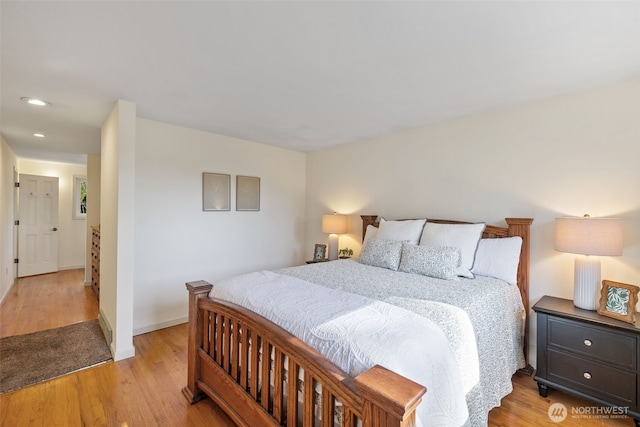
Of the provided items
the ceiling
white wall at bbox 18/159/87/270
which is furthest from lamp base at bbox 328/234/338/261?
white wall at bbox 18/159/87/270

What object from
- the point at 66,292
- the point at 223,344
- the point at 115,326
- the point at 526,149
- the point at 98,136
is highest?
the point at 98,136

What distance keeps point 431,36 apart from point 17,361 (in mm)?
3964

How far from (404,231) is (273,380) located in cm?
200

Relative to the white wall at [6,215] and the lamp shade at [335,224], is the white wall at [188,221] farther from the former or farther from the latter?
the white wall at [6,215]

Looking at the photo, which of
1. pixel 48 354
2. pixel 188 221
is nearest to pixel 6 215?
pixel 48 354

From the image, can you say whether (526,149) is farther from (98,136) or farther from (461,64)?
(98,136)

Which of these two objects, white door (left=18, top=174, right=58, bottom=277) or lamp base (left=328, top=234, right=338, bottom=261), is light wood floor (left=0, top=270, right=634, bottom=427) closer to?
lamp base (left=328, top=234, right=338, bottom=261)

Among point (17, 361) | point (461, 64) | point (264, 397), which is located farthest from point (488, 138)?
point (17, 361)

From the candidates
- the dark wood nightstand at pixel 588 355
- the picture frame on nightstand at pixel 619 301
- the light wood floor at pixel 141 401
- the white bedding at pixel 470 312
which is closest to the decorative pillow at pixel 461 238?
the white bedding at pixel 470 312

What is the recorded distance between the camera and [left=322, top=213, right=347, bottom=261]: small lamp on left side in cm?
384

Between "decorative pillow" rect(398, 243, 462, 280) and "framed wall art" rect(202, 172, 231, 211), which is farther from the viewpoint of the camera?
"framed wall art" rect(202, 172, 231, 211)

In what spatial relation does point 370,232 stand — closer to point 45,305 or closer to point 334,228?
point 334,228

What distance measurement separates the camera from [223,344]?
184 centimetres

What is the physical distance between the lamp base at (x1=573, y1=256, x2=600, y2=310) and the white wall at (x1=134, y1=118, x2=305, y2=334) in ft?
11.2
